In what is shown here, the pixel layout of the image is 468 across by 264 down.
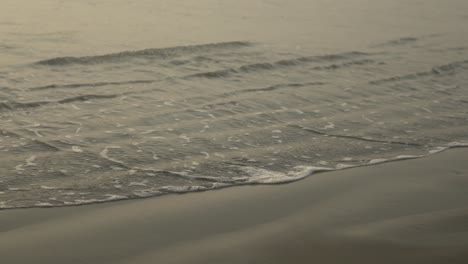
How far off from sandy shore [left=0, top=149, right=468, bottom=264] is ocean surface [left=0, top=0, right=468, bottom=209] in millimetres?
262

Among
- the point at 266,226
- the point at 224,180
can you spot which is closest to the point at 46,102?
the point at 224,180

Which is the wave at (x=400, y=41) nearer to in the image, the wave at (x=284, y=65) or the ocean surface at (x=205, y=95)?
the ocean surface at (x=205, y=95)

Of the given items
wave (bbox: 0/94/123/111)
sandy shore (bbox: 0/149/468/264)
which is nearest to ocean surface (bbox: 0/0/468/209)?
wave (bbox: 0/94/123/111)

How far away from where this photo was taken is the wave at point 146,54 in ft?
30.9

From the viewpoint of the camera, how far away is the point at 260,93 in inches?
329

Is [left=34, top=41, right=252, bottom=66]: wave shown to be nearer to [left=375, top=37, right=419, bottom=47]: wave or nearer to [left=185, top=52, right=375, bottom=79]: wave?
[left=185, top=52, right=375, bottom=79]: wave

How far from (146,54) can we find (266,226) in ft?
19.4

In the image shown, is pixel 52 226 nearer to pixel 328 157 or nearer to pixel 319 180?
pixel 319 180

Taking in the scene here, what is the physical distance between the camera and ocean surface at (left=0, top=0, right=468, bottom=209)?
18.4ft

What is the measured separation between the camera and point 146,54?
10.0 meters

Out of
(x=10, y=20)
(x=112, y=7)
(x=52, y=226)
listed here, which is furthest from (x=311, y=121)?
(x=112, y=7)

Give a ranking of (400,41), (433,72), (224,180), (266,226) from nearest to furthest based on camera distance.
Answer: (266,226) → (224,180) → (433,72) → (400,41)

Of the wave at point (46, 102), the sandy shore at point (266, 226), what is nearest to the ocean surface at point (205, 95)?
the wave at point (46, 102)

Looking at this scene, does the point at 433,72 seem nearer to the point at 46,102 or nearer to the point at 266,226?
the point at 46,102
